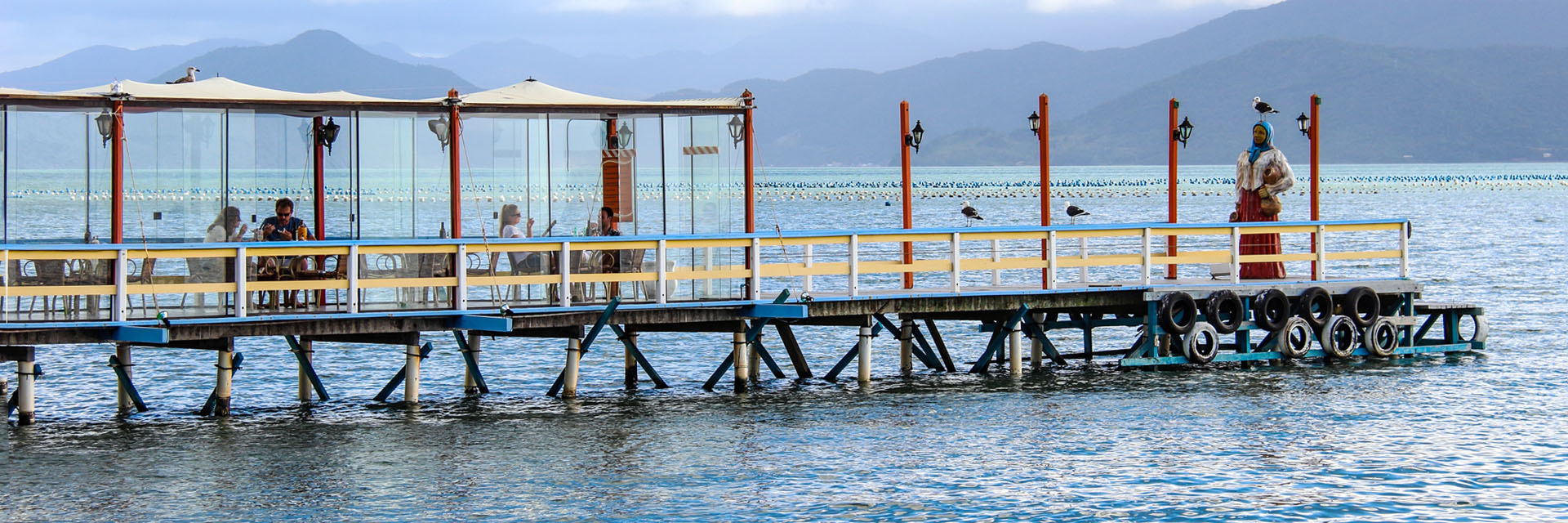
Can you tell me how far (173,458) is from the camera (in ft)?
60.0

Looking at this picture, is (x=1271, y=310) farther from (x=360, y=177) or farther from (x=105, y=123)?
(x=105, y=123)

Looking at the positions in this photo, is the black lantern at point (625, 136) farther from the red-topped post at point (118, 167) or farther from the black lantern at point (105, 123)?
the black lantern at point (105, 123)

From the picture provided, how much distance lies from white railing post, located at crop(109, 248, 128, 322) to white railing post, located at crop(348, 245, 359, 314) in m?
2.37

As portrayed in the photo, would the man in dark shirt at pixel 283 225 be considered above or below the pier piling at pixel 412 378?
above

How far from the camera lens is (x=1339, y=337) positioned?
25344mm

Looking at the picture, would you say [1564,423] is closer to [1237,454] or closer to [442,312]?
[1237,454]

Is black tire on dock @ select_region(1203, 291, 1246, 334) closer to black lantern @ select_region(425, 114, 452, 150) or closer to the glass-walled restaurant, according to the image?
the glass-walled restaurant

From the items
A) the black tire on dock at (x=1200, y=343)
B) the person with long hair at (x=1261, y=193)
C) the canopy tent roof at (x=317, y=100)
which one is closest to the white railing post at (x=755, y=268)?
the canopy tent roof at (x=317, y=100)

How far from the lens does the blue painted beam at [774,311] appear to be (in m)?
21.2

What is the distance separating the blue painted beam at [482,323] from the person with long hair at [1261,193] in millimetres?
11446

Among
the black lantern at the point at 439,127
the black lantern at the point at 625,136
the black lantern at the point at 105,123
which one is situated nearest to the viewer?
the black lantern at the point at 105,123

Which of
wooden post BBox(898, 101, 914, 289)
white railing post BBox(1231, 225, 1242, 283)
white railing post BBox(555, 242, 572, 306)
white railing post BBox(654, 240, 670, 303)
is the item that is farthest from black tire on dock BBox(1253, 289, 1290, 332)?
white railing post BBox(555, 242, 572, 306)

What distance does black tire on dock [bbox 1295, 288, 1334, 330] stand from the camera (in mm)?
24516

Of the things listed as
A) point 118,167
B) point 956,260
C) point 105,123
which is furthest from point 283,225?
point 956,260
